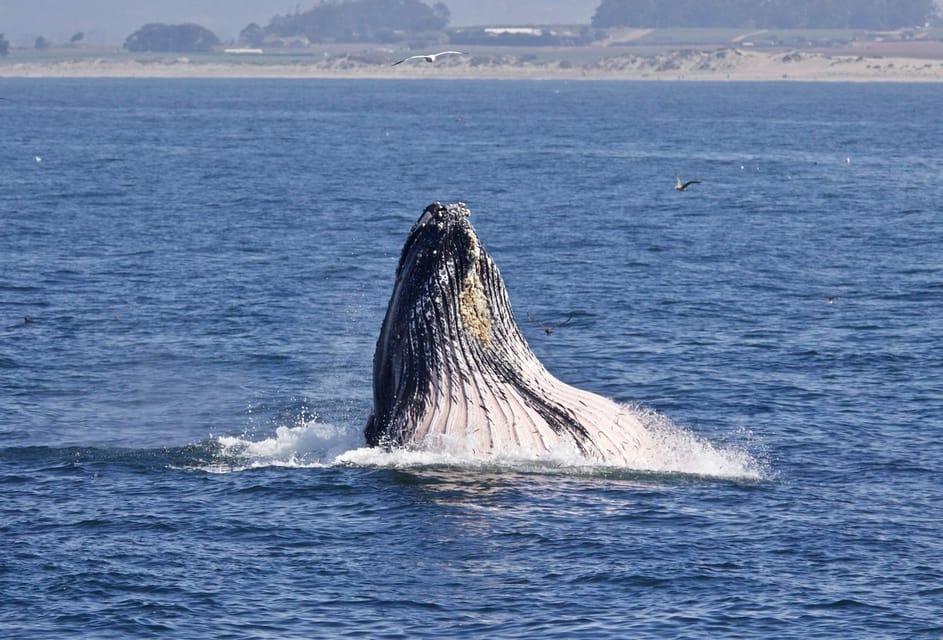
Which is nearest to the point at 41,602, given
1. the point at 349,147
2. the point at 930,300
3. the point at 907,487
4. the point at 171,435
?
the point at 171,435

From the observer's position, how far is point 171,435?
1449 inches

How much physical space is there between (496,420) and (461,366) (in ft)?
3.96

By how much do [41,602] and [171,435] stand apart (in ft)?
36.0

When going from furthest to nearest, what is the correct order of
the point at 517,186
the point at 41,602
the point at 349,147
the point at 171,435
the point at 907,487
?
the point at 349,147 → the point at 517,186 → the point at 171,435 → the point at 907,487 → the point at 41,602

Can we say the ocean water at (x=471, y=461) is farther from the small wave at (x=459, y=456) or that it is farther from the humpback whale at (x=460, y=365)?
the humpback whale at (x=460, y=365)

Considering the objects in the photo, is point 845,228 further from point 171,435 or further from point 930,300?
point 171,435

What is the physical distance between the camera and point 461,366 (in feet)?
94.1

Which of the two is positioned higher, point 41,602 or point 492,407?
point 492,407

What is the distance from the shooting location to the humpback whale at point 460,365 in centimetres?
2825

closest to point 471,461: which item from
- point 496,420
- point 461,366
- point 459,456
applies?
point 459,456

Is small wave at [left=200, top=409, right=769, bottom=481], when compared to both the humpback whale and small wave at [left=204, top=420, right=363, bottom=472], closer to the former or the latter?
small wave at [left=204, top=420, right=363, bottom=472]

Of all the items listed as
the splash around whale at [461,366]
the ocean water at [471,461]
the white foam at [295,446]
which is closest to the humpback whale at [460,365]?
the splash around whale at [461,366]

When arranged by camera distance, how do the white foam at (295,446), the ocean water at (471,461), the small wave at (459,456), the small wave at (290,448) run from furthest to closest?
1. the white foam at (295,446)
2. the small wave at (290,448)
3. the small wave at (459,456)
4. the ocean water at (471,461)

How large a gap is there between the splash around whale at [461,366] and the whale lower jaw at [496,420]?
0.02 meters
